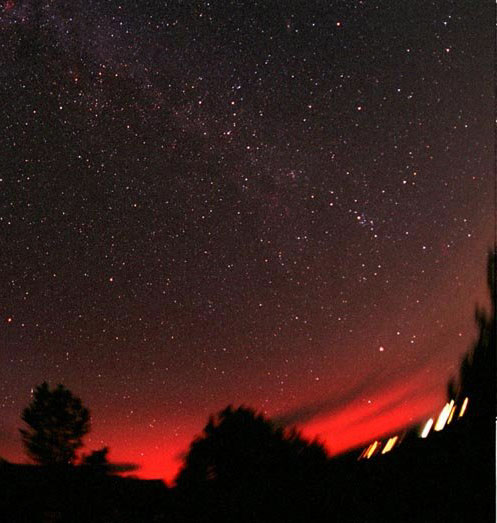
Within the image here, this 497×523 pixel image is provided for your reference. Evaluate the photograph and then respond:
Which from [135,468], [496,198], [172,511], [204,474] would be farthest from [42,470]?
[496,198]

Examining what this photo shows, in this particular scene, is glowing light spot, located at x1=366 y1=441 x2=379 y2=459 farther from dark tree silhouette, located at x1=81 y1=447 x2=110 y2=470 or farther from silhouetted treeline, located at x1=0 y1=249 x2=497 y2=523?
dark tree silhouette, located at x1=81 y1=447 x2=110 y2=470

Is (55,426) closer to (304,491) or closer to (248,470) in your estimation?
(248,470)

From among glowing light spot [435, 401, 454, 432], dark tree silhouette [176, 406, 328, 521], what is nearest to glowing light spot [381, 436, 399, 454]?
glowing light spot [435, 401, 454, 432]

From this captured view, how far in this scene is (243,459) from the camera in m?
7.48

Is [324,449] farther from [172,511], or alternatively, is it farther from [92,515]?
[92,515]

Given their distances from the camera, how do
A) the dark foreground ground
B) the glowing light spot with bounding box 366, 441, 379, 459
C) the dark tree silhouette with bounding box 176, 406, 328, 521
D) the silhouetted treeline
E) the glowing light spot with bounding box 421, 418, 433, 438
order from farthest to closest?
the glowing light spot with bounding box 366, 441, 379, 459 < the dark tree silhouette with bounding box 176, 406, 328, 521 < the glowing light spot with bounding box 421, 418, 433, 438 < the silhouetted treeline < the dark foreground ground

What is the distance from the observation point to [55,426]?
6258 millimetres

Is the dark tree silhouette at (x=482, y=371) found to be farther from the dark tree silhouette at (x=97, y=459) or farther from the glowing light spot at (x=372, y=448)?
the dark tree silhouette at (x=97, y=459)

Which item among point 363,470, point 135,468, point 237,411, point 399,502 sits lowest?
point 399,502

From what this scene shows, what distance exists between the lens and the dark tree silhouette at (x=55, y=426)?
6.13m

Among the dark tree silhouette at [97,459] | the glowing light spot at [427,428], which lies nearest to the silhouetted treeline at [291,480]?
the dark tree silhouette at [97,459]

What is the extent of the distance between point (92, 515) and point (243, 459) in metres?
2.36

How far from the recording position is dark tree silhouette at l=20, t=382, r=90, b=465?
20.1 ft

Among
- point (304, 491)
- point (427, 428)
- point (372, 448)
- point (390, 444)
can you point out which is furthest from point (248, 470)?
point (427, 428)
